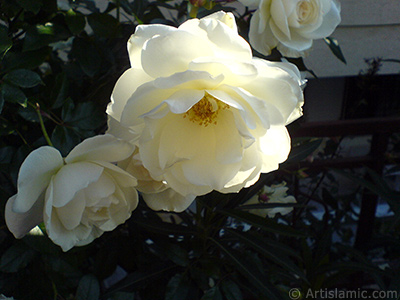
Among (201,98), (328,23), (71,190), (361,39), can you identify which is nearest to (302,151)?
(328,23)

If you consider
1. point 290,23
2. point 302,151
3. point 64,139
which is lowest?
point 302,151

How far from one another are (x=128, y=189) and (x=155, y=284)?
2.37 ft

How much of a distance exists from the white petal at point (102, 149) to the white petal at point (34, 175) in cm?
Answer: 3

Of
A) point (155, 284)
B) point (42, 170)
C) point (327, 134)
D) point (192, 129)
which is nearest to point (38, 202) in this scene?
point (42, 170)

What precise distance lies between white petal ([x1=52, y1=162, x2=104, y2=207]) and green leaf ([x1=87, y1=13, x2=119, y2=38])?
509 mm

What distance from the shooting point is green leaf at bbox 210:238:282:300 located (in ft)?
3.13

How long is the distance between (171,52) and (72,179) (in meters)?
0.26

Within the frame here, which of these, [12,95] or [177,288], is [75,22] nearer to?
[12,95]

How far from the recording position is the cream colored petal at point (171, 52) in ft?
1.54

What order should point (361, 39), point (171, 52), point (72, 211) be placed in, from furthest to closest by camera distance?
1. point (361, 39)
2. point (72, 211)
3. point (171, 52)

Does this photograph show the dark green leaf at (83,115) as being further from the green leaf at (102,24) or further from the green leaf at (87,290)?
the green leaf at (87,290)

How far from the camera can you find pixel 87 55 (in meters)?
0.97

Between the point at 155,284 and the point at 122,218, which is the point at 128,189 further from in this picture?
the point at 155,284

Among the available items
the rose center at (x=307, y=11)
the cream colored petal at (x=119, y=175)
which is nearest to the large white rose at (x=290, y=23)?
the rose center at (x=307, y=11)
